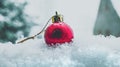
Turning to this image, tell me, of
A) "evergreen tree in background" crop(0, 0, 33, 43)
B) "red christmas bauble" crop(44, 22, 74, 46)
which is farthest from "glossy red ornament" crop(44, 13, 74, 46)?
"evergreen tree in background" crop(0, 0, 33, 43)

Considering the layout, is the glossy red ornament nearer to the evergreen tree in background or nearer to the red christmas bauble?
the red christmas bauble

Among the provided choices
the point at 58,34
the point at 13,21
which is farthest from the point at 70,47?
the point at 13,21

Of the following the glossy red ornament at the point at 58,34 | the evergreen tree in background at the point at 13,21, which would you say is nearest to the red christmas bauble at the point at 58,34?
the glossy red ornament at the point at 58,34

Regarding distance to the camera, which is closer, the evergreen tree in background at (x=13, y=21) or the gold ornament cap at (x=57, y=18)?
the gold ornament cap at (x=57, y=18)

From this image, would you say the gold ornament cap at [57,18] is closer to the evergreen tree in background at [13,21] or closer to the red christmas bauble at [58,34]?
the red christmas bauble at [58,34]

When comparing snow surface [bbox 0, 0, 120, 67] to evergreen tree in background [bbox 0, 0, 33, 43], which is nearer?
snow surface [bbox 0, 0, 120, 67]

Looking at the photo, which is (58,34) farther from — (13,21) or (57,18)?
(13,21)
